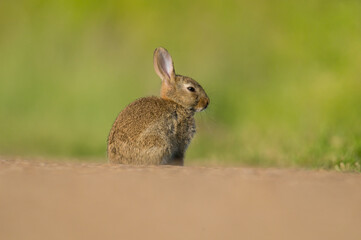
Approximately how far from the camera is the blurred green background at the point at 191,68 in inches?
378

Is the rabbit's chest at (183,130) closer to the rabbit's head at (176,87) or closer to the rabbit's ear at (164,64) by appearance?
the rabbit's head at (176,87)

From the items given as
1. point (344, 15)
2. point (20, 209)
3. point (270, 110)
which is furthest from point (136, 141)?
point (344, 15)

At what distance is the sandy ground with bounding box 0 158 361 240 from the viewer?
3.12m

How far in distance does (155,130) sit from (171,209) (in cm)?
249

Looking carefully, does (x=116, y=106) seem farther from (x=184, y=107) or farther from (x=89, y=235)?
(x=89, y=235)

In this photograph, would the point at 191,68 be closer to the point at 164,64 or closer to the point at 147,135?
the point at 164,64

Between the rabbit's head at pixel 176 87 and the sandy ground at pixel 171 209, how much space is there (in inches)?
107

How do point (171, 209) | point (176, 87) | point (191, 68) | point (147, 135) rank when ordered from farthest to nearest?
1. point (191, 68)
2. point (176, 87)
3. point (147, 135)
4. point (171, 209)

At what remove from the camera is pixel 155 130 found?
581 centimetres

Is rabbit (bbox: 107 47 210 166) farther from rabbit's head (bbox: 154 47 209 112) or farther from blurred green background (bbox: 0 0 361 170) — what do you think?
blurred green background (bbox: 0 0 361 170)

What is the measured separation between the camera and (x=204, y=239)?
3.08 m

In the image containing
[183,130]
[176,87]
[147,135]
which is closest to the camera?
[147,135]

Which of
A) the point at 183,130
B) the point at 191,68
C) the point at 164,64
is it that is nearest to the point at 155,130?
the point at 183,130

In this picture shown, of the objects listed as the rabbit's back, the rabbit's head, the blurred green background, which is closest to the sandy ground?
the rabbit's back
